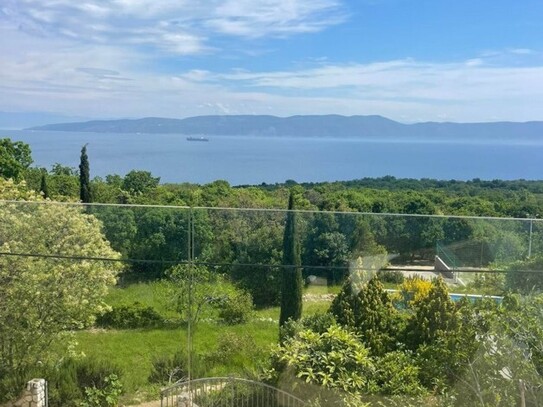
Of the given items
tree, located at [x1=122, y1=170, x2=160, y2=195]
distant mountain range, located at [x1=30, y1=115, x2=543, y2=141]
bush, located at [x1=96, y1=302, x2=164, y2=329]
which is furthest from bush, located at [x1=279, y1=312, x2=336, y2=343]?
distant mountain range, located at [x1=30, y1=115, x2=543, y2=141]

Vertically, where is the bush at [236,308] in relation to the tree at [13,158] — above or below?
below

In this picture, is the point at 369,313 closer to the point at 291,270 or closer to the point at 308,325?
the point at 308,325

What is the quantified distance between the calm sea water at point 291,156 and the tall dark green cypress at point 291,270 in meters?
45.5

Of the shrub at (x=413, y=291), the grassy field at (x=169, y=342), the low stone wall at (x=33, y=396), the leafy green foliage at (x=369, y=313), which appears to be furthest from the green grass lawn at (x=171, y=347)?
the shrub at (x=413, y=291)

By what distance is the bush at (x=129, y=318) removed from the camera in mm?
3812

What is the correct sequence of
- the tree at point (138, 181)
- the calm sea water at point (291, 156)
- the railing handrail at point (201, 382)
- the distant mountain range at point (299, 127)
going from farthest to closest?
the distant mountain range at point (299, 127) < the calm sea water at point (291, 156) < the tree at point (138, 181) < the railing handrail at point (201, 382)

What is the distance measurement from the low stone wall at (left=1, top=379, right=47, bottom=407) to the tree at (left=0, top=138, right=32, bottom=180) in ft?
60.8

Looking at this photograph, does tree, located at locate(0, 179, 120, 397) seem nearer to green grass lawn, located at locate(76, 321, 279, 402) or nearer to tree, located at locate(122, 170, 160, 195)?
green grass lawn, located at locate(76, 321, 279, 402)

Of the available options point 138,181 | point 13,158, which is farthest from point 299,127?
point 13,158

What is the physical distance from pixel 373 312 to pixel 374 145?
131955mm

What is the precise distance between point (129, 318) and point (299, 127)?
93284mm

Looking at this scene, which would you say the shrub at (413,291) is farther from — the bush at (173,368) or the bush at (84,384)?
the bush at (84,384)

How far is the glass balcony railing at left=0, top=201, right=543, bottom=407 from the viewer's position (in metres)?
3.29

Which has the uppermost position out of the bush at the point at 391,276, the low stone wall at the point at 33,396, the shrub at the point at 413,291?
the bush at the point at 391,276
